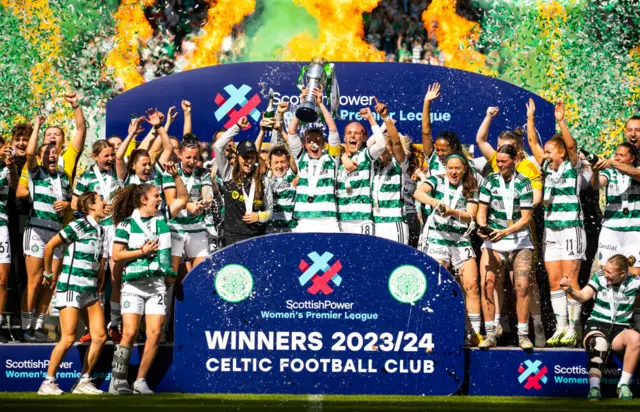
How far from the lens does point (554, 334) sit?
9977 millimetres

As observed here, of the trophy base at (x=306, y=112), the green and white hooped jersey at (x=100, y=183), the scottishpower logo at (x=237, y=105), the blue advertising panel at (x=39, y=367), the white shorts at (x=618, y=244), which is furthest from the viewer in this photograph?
the scottishpower logo at (x=237, y=105)

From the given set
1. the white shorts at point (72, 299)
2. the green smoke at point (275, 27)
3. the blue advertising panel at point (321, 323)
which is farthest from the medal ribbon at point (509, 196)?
the green smoke at point (275, 27)

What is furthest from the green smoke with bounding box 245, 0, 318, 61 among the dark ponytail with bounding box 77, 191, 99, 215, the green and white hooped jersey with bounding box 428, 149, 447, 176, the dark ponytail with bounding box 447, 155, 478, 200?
the dark ponytail with bounding box 77, 191, 99, 215

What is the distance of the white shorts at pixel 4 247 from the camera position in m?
10.2

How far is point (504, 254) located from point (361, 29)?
1660 centimetres

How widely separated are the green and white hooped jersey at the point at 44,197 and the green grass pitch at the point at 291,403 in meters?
1.68


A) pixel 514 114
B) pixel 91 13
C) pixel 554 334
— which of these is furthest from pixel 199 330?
pixel 91 13

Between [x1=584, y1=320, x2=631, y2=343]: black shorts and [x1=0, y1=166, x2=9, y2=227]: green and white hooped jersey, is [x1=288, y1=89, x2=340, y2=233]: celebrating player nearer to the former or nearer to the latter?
[x1=584, y1=320, x2=631, y2=343]: black shorts

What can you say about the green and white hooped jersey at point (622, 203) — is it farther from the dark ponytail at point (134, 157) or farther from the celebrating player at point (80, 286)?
the celebrating player at point (80, 286)

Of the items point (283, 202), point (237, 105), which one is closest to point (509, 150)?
point (283, 202)

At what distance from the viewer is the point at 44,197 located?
1037 centimetres

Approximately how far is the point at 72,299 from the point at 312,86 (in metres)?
3.30

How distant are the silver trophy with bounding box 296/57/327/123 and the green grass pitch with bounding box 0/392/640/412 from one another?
281cm

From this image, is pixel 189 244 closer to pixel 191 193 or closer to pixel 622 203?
pixel 191 193
